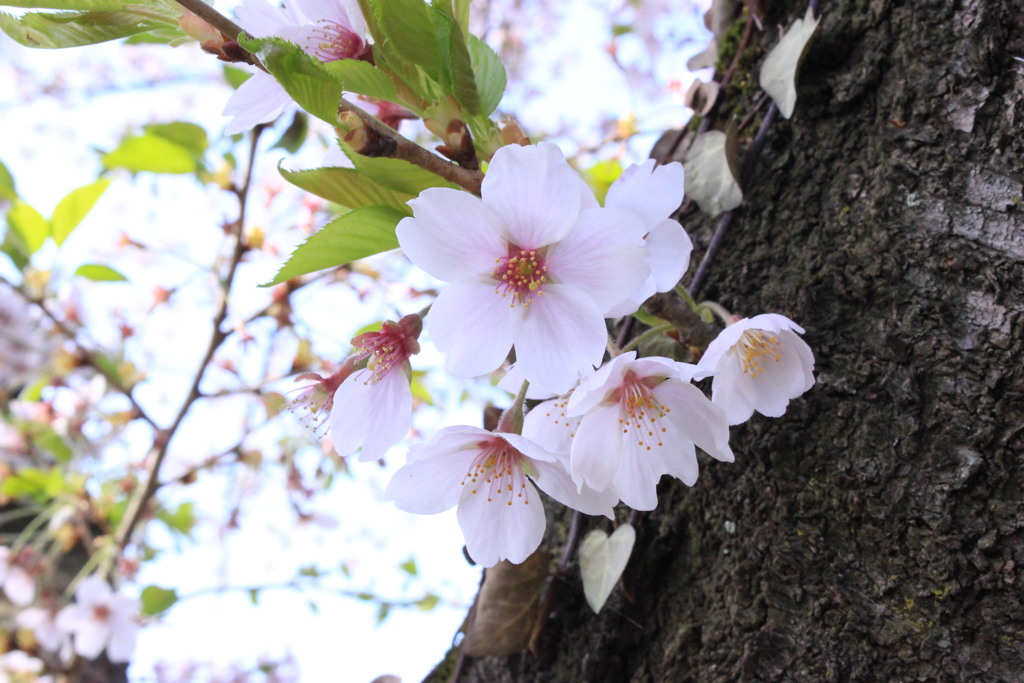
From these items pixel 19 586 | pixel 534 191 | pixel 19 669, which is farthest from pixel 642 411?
pixel 19 586

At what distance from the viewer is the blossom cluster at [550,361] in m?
0.57

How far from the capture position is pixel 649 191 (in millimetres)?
648

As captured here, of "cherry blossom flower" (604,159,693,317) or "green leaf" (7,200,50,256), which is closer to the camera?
"cherry blossom flower" (604,159,693,317)

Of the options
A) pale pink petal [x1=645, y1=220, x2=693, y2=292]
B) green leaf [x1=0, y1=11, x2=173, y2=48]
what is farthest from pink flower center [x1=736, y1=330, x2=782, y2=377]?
green leaf [x1=0, y1=11, x2=173, y2=48]

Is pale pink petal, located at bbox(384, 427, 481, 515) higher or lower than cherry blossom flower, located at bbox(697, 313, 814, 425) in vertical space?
lower

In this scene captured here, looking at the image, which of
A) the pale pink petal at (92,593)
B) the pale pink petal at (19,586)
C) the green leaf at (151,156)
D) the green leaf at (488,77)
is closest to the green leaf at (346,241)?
the green leaf at (488,77)

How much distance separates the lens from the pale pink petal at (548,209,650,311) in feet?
1.84

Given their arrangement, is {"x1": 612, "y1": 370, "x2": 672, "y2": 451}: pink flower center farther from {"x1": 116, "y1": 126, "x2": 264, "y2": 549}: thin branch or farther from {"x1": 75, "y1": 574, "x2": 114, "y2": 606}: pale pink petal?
{"x1": 75, "y1": 574, "x2": 114, "y2": 606}: pale pink petal

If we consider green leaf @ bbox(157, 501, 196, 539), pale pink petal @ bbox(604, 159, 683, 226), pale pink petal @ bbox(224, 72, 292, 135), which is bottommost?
pale pink petal @ bbox(604, 159, 683, 226)

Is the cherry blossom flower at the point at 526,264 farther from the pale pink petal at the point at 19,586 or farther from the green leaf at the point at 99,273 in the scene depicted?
the pale pink petal at the point at 19,586

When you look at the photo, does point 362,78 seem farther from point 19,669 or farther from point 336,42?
point 19,669

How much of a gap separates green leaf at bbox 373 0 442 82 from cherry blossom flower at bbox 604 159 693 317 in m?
0.20

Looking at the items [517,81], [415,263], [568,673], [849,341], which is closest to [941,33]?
[849,341]

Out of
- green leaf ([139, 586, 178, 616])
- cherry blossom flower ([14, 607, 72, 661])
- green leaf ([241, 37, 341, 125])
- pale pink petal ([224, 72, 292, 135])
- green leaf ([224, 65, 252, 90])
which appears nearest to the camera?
green leaf ([241, 37, 341, 125])
